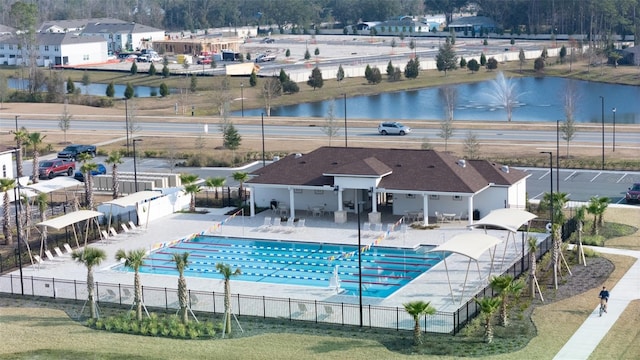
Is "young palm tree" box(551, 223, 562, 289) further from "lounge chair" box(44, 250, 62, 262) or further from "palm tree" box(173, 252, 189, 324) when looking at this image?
"lounge chair" box(44, 250, 62, 262)

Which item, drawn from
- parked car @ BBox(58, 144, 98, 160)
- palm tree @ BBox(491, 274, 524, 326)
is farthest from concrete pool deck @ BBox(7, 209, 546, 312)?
parked car @ BBox(58, 144, 98, 160)

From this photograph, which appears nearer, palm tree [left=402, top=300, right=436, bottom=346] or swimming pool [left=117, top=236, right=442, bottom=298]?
palm tree [left=402, top=300, right=436, bottom=346]

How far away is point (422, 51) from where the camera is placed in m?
161

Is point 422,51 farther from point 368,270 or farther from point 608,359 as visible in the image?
point 608,359

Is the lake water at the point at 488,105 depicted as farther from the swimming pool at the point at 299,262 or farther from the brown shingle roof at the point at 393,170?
the swimming pool at the point at 299,262

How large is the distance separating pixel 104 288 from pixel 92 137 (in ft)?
146

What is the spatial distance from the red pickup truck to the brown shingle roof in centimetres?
1688

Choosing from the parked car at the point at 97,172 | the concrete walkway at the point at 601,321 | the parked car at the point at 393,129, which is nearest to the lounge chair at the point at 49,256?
the parked car at the point at 97,172

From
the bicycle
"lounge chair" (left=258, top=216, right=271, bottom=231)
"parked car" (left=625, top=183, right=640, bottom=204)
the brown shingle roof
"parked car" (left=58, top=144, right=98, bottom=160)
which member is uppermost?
the brown shingle roof

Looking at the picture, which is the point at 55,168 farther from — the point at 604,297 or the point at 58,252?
the point at 604,297

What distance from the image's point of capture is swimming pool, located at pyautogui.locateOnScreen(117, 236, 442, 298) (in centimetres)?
4178

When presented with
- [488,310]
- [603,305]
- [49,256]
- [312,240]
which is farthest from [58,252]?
[603,305]

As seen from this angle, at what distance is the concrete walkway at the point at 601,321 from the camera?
32250 mm

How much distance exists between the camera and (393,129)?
3167 inches
